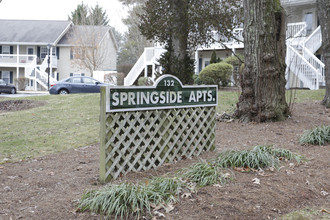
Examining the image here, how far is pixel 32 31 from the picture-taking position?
47.0m

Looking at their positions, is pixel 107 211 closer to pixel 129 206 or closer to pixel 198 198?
pixel 129 206

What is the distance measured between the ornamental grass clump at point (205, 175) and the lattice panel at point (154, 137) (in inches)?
35.7

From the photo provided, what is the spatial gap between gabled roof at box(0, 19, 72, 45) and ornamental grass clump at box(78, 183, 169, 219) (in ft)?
140

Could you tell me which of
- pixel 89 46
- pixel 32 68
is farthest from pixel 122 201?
pixel 32 68

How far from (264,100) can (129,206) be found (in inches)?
247

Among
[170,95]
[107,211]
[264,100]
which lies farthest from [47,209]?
[264,100]

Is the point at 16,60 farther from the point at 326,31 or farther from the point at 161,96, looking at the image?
the point at 161,96

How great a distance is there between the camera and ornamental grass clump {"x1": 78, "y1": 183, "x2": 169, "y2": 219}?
4250mm

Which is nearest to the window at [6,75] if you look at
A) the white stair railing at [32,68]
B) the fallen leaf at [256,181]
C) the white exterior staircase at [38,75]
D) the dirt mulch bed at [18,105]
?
the white stair railing at [32,68]

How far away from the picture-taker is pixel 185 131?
6641mm

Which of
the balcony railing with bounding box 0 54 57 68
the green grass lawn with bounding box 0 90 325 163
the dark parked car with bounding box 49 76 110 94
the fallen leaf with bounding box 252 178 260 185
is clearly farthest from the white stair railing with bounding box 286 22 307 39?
the balcony railing with bounding box 0 54 57 68

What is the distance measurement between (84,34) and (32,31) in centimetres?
904

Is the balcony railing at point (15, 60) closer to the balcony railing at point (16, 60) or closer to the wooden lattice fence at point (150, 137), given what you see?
the balcony railing at point (16, 60)

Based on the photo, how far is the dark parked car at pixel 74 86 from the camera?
965 inches
